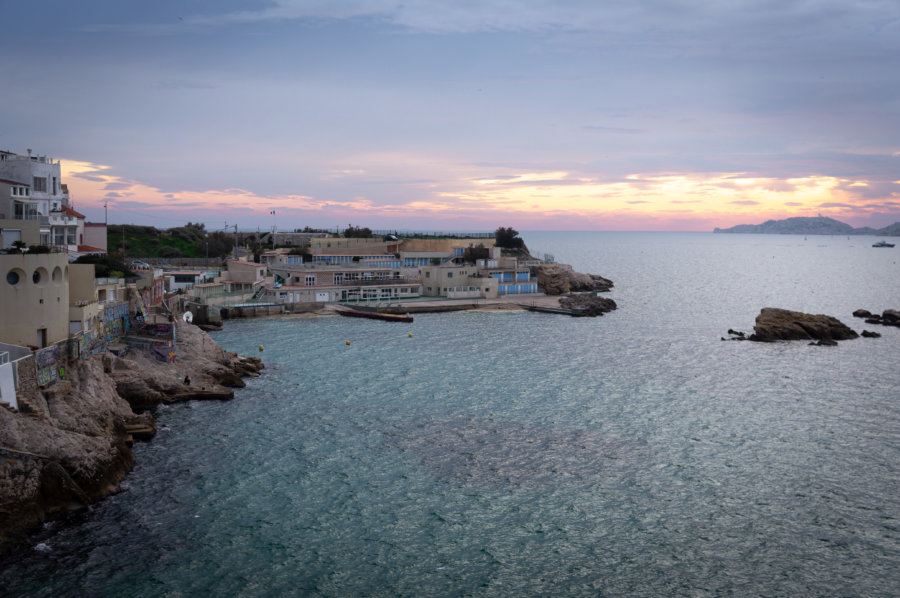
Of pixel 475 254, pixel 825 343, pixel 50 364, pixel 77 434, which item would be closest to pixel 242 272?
pixel 475 254

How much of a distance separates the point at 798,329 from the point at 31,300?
56469mm

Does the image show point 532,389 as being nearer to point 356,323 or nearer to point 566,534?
point 566,534

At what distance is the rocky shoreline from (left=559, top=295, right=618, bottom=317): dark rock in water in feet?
149

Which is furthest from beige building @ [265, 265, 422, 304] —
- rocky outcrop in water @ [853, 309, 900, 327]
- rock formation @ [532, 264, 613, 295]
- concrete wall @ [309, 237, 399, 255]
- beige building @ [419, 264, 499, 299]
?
rocky outcrop in water @ [853, 309, 900, 327]

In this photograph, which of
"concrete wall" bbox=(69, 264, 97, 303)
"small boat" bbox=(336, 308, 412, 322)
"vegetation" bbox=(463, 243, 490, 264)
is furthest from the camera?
"vegetation" bbox=(463, 243, 490, 264)

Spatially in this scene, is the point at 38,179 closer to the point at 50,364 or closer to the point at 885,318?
the point at 50,364

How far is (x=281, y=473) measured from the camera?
25797 mm

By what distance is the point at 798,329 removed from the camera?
58.5 meters

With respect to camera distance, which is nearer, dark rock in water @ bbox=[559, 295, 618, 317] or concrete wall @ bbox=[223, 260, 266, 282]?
concrete wall @ bbox=[223, 260, 266, 282]

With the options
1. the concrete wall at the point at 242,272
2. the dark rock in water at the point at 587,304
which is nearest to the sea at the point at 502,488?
the dark rock in water at the point at 587,304

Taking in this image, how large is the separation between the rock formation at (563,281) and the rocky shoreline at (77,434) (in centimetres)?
5781

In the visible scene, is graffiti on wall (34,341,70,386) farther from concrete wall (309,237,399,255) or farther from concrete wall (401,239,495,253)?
concrete wall (401,239,495,253)

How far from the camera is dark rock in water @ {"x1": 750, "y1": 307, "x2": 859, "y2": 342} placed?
189 ft

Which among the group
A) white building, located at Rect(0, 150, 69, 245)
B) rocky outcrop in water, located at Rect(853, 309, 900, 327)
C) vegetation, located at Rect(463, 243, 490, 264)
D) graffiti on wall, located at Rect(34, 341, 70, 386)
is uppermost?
white building, located at Rect(0, 150, 69, 245)
